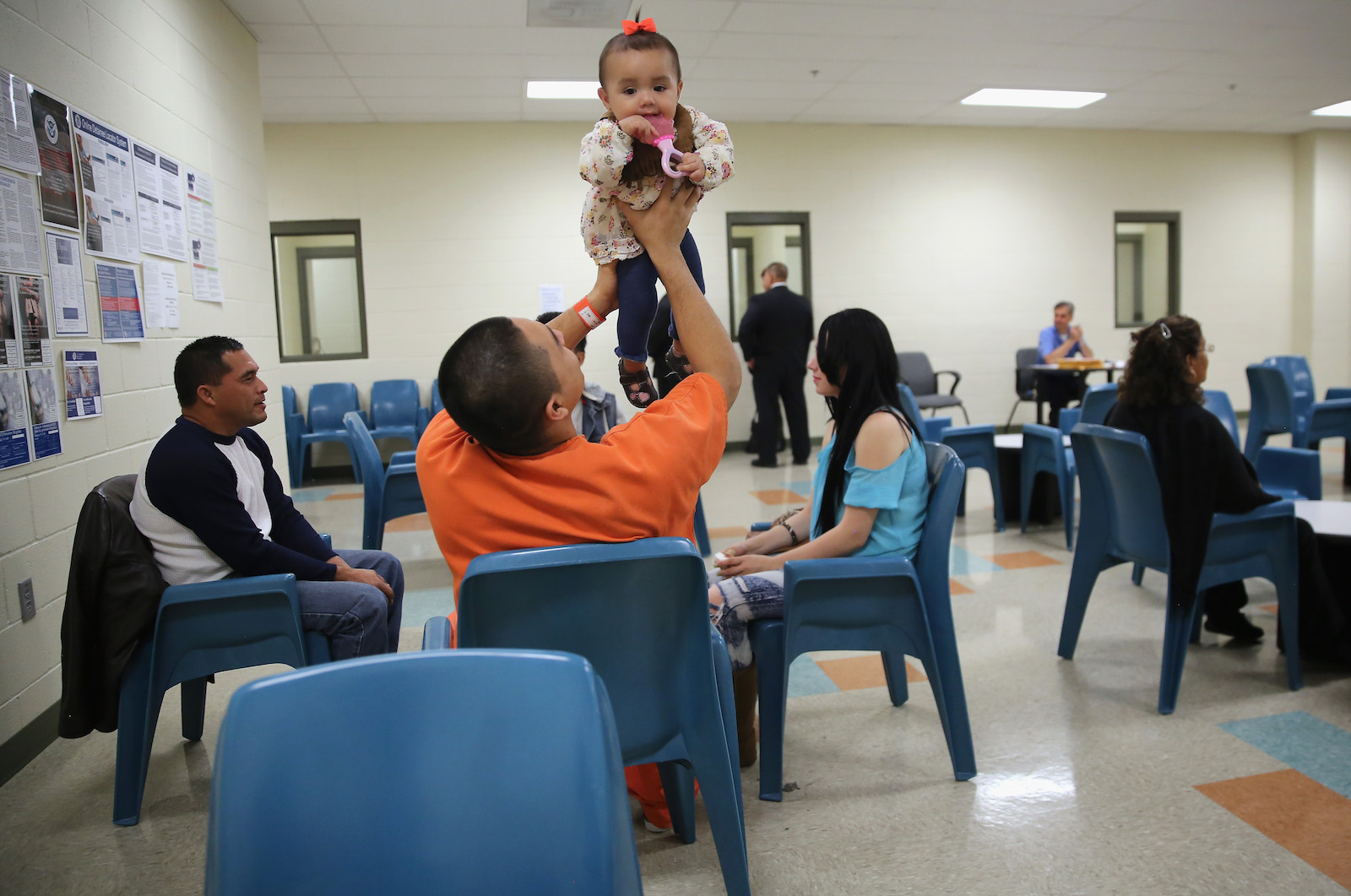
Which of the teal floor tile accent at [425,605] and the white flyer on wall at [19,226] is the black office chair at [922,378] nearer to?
the teal floor tile accent at [425,605]

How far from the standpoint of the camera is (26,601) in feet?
8.09

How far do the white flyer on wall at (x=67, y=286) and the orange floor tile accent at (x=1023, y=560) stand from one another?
12.6ft

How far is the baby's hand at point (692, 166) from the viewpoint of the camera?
1521 mm

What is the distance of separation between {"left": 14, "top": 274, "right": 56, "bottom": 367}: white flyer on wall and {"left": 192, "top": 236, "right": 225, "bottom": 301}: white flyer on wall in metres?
1.37

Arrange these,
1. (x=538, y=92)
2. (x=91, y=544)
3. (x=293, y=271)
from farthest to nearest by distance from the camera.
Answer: (x=293, y=271) → (x=538, y=92) → (x=91, y=544)

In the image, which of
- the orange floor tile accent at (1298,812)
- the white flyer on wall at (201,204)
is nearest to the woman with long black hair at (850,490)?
the orange floor tile accent at (1298,812)

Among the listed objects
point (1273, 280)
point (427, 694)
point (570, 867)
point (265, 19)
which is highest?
point (265, 19)

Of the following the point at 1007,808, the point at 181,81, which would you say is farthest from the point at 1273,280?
the point at 181,81

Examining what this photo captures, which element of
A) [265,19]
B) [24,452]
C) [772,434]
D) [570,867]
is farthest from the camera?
[772,434]

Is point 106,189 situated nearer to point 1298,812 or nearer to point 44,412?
point 44,412

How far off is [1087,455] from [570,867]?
2473 millimetres

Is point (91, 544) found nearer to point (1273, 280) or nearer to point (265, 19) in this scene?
point (265, 19)

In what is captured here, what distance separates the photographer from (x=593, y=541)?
4.42ft

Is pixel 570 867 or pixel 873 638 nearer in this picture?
pixel 570 867
